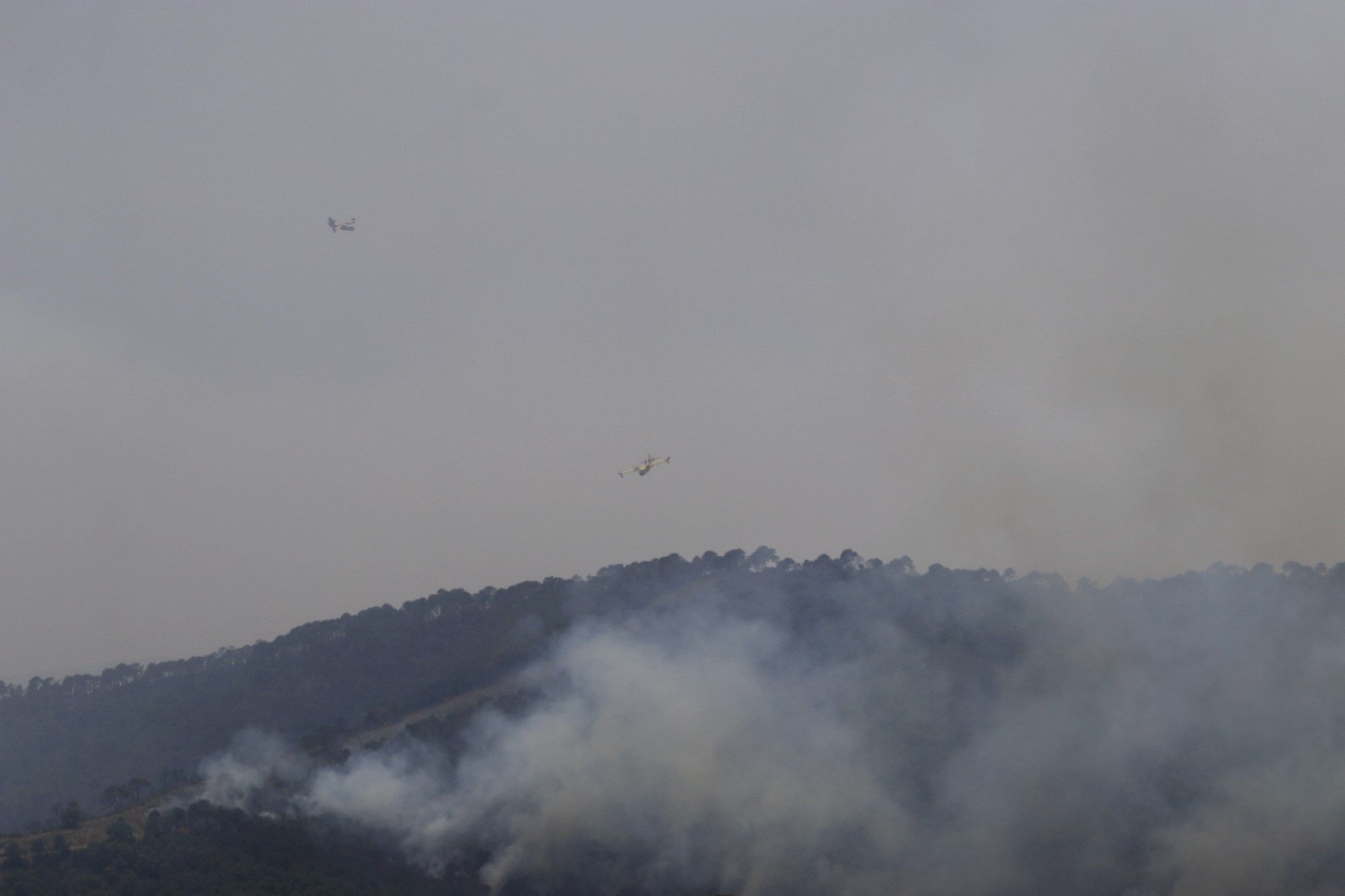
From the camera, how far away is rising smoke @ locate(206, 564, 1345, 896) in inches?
5044

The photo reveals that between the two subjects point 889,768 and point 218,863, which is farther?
point 889,768

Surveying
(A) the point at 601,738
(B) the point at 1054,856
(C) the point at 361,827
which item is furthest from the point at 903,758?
(C) the point at 361,827

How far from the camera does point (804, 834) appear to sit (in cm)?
13350

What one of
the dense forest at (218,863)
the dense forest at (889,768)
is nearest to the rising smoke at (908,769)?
the dense forest at (889,768)

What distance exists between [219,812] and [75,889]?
20.2 meters

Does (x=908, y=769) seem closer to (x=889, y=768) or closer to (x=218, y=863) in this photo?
(x=889, y=768)

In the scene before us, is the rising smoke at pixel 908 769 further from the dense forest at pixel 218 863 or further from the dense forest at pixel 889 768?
the dense forest at pixel 218 863

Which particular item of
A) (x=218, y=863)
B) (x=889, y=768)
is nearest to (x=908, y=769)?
(x=889, y=768)

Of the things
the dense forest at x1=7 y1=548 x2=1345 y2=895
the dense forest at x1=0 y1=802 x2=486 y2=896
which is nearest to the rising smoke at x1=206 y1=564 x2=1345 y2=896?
the dense forest at x1=7 y1=548 x2=1345 y2=895

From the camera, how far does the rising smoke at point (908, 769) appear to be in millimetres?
128125

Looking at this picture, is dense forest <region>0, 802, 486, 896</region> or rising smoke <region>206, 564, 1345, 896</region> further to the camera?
rising smoke <region>206, 564, 1345, 896</region>

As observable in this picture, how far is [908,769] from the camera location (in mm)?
145500

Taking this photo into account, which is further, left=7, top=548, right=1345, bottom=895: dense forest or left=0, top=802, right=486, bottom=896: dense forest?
left=7, top=548, right=1345, bottom=895: dense forest

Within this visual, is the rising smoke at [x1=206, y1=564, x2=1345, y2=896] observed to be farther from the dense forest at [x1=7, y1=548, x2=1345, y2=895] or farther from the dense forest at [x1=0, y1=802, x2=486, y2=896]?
the dense forest at [x1=0, y1=802, x2=486, y2=896]
